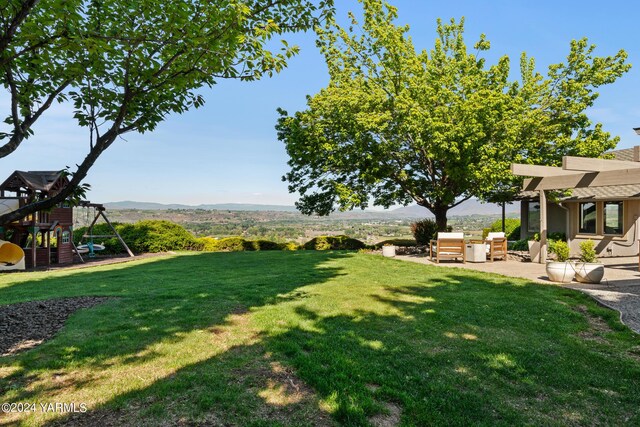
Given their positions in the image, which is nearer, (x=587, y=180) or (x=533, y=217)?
(x=587, y=180)

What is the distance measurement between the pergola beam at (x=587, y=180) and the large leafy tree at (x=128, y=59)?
401 inches

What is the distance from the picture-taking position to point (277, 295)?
7.61m

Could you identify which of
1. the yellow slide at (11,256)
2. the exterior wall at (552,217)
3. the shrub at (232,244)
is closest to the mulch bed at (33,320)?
the yellow slide at (11,256)

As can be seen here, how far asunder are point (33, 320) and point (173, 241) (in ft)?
52.3

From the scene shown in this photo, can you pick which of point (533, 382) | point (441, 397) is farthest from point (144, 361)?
point (533, 382)

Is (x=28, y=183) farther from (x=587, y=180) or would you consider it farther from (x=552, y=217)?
(x=552, y=217)

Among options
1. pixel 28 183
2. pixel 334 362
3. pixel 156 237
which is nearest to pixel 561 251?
pixel 334 362

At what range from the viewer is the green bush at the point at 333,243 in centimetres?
2103

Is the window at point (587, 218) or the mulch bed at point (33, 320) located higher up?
the window at point (587, 218)

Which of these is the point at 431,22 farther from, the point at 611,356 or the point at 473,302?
the point at 611,356

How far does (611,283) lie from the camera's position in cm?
921

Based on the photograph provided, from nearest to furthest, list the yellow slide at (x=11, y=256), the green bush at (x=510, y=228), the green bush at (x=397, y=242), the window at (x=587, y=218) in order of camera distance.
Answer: the yellow slide at (x=11, y=256) → the window at (x=587, y=218) → the green bush at (x=397, y=242) → the green bush at (x=510, y=228)

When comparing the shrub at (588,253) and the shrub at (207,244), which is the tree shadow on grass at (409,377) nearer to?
the shrub at (588,253)

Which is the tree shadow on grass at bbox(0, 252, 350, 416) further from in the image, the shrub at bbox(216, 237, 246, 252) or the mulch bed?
the shrub at bbox(216, 237, 246, 252)
